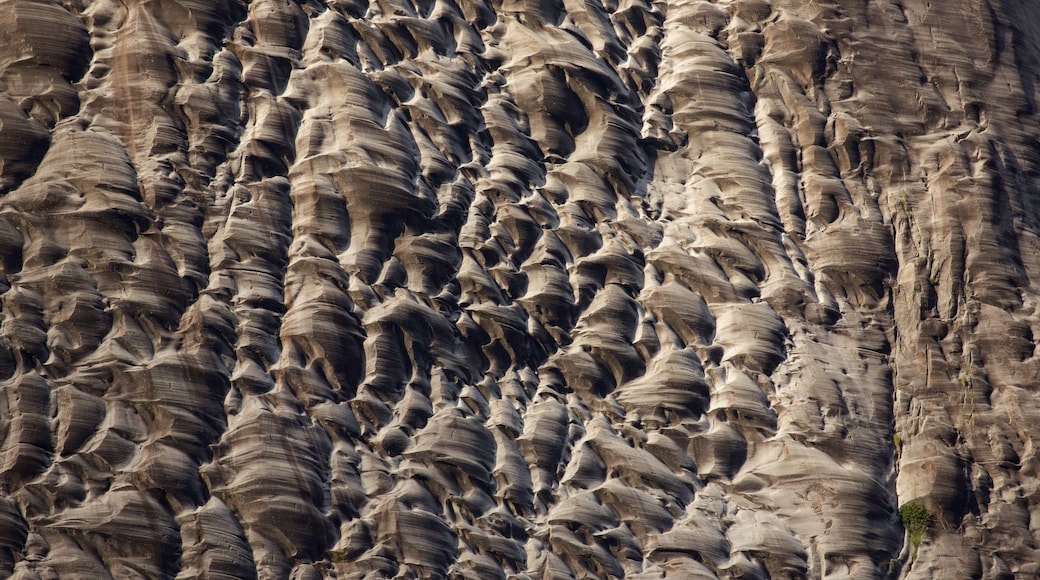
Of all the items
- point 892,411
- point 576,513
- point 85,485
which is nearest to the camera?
point 85,485

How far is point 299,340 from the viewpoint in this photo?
5.03 metres

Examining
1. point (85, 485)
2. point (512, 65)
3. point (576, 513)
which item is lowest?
point (576, 513)

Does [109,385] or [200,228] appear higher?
[200,228]

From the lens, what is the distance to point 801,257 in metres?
5.66

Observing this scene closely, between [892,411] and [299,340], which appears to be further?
[892,411]

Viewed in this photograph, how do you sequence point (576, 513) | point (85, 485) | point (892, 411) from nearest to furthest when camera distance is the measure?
1. point (85, 485)
2. point (576, 513)
3. point (892, 411)

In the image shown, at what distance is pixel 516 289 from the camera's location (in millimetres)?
5367

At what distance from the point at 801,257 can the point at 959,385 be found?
1.17 m

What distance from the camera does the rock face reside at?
4.80 metres

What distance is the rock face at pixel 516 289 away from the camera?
480 centimetres

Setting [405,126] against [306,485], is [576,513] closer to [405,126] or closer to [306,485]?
[306,485]

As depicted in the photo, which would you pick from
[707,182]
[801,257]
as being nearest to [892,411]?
[801,257]

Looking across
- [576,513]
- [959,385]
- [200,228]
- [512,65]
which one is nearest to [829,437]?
[959,385]

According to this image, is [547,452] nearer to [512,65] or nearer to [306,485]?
[306,485]
